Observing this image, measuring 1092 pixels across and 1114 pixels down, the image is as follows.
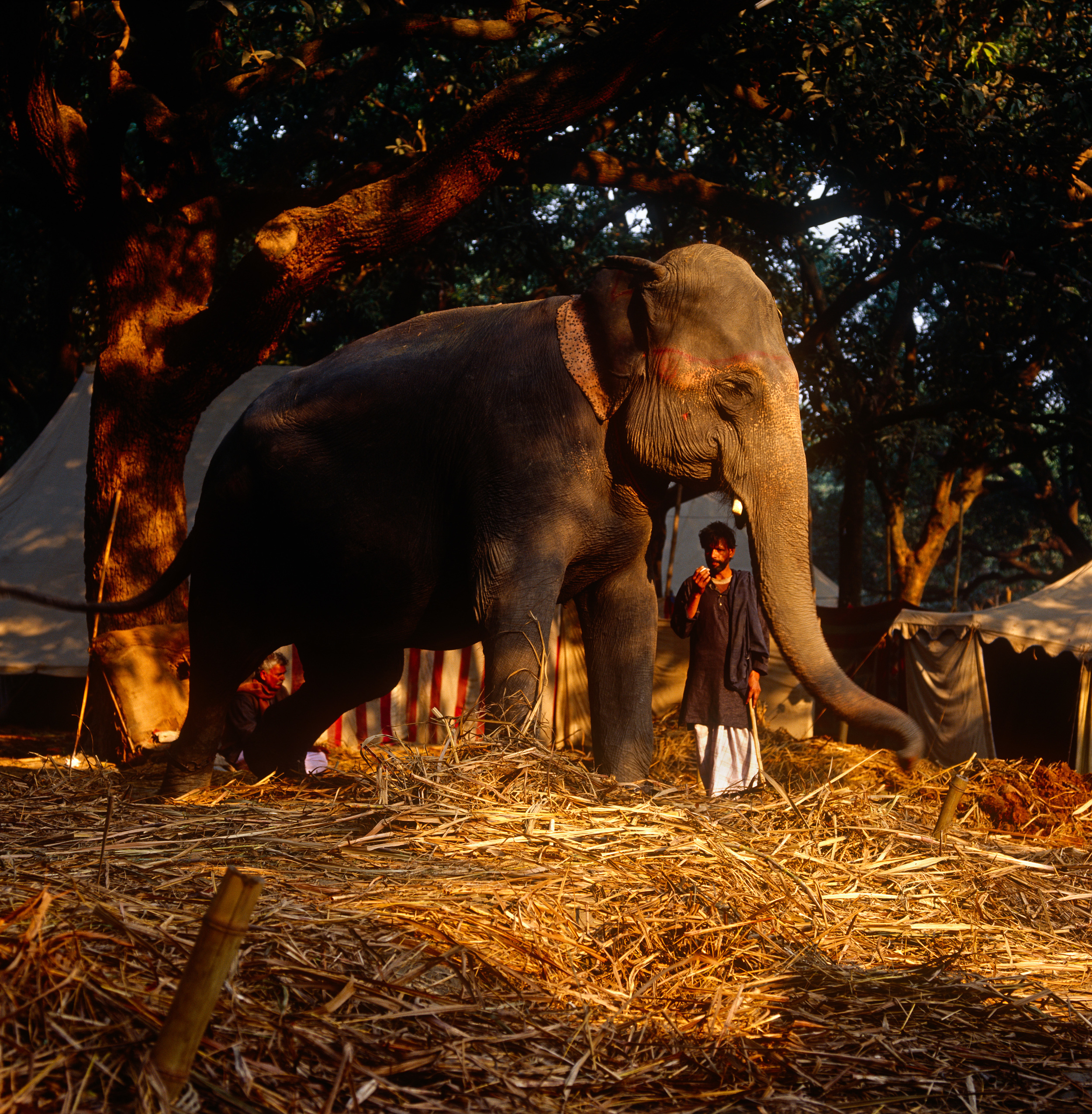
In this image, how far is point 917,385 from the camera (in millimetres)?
16062

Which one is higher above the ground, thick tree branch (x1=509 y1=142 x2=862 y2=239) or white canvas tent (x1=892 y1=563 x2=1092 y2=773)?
thick tree branch (x1=509 y1=142 x2=862 y2=239)

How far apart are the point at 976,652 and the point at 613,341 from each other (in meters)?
6.89

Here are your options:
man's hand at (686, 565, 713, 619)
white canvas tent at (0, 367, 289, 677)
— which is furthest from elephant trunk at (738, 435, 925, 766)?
white canvas tent at (0, 367, 289, 677)

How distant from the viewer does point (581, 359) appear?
371 cm

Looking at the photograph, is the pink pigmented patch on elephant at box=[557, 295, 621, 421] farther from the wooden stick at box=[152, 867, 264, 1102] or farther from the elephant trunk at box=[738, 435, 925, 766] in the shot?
the wooden stick at box=[152, 867, 264, 1102]

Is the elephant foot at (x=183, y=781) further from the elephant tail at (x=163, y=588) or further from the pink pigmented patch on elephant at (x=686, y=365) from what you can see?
the pink pigmented patch on elephant at (x=686, y=365)

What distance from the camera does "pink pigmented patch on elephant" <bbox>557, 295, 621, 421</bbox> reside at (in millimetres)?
3670

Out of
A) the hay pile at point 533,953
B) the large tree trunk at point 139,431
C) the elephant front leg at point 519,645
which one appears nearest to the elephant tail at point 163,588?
the large tree trunk at point 139,431

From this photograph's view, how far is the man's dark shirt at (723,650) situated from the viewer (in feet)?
20.0

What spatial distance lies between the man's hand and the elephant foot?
2933mm

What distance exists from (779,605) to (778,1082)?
6.02 feet

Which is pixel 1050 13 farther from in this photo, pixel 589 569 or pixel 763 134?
pixel 589 569

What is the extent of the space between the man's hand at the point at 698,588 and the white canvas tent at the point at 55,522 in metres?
4.36

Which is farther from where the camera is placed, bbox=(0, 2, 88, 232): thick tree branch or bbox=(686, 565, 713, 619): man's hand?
bbox=(686, 565, 713, 619): man's hand
